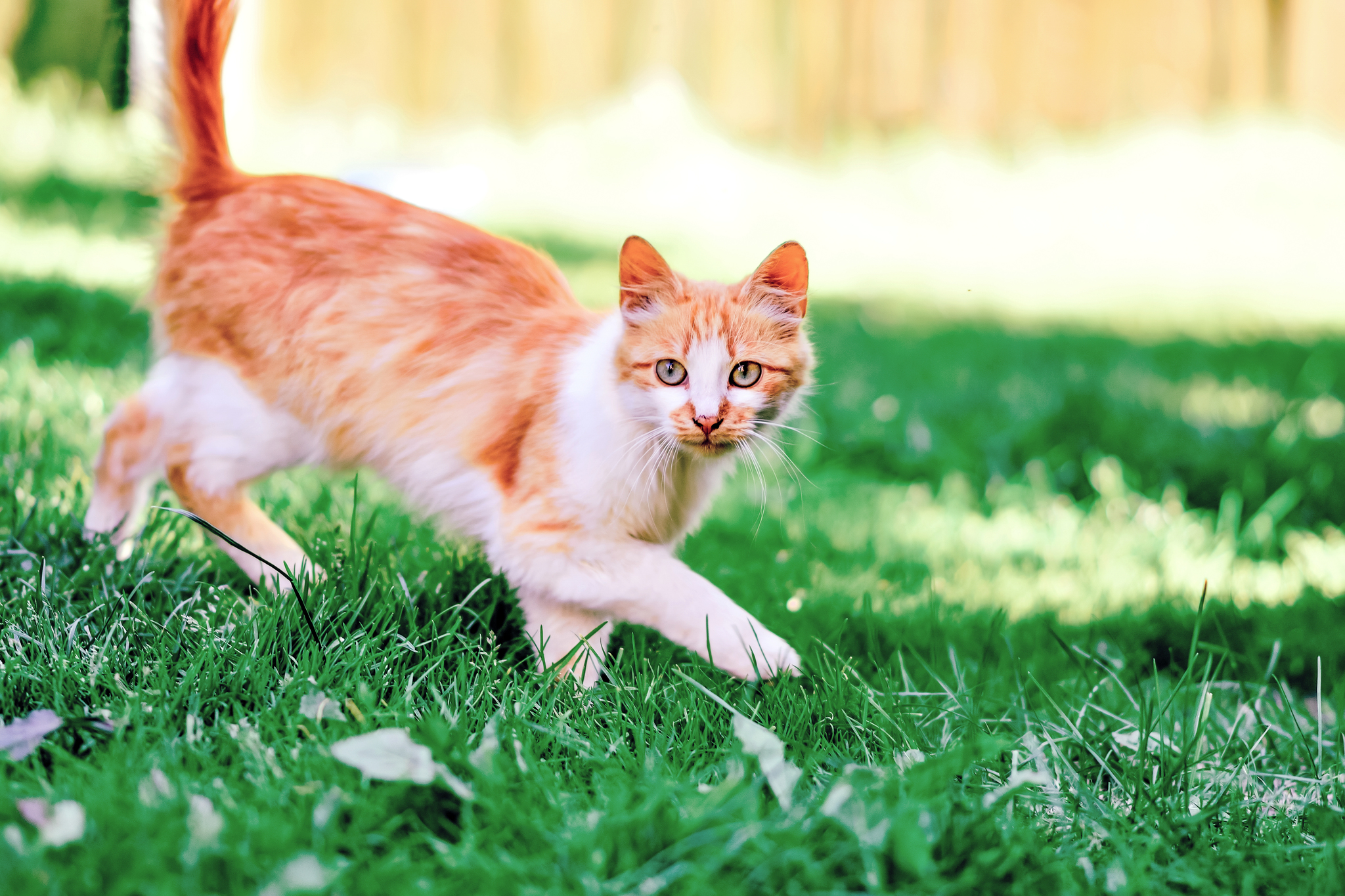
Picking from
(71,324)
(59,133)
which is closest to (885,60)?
(59,133)

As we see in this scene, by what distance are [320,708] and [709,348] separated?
0.96m

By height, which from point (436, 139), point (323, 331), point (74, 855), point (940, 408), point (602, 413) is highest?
point (436, 139)

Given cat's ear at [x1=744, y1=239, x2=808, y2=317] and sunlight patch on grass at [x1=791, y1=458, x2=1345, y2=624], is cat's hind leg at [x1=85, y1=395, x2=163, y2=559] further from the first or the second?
sunlight patch on grass at [x1=791, y1=458, x2=1345, y2=624]

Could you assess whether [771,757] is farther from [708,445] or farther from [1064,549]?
[1064,549]

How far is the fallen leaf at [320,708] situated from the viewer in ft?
5.05

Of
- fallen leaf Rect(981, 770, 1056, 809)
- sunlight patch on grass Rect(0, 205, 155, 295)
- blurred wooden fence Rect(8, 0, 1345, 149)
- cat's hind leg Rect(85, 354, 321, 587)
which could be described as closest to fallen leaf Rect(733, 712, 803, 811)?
fallen leaf Rect(981, 770, 1056, 809)

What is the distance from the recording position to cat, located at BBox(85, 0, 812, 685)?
207 centimetres

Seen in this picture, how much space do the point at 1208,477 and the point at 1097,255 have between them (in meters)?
4.43

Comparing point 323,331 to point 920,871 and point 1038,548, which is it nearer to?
point 920,871

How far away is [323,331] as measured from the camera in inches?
90.3

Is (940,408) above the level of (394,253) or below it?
below

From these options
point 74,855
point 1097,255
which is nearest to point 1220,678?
point 74,855

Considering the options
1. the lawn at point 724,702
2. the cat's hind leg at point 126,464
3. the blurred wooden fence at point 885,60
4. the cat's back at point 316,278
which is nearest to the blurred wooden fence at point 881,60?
the blurred wooden fence at point 885,60

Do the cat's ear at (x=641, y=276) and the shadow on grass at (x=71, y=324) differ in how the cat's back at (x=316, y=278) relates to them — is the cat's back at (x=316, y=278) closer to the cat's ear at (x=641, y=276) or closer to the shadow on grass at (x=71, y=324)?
the cat's ear at (x=641, y=276)
